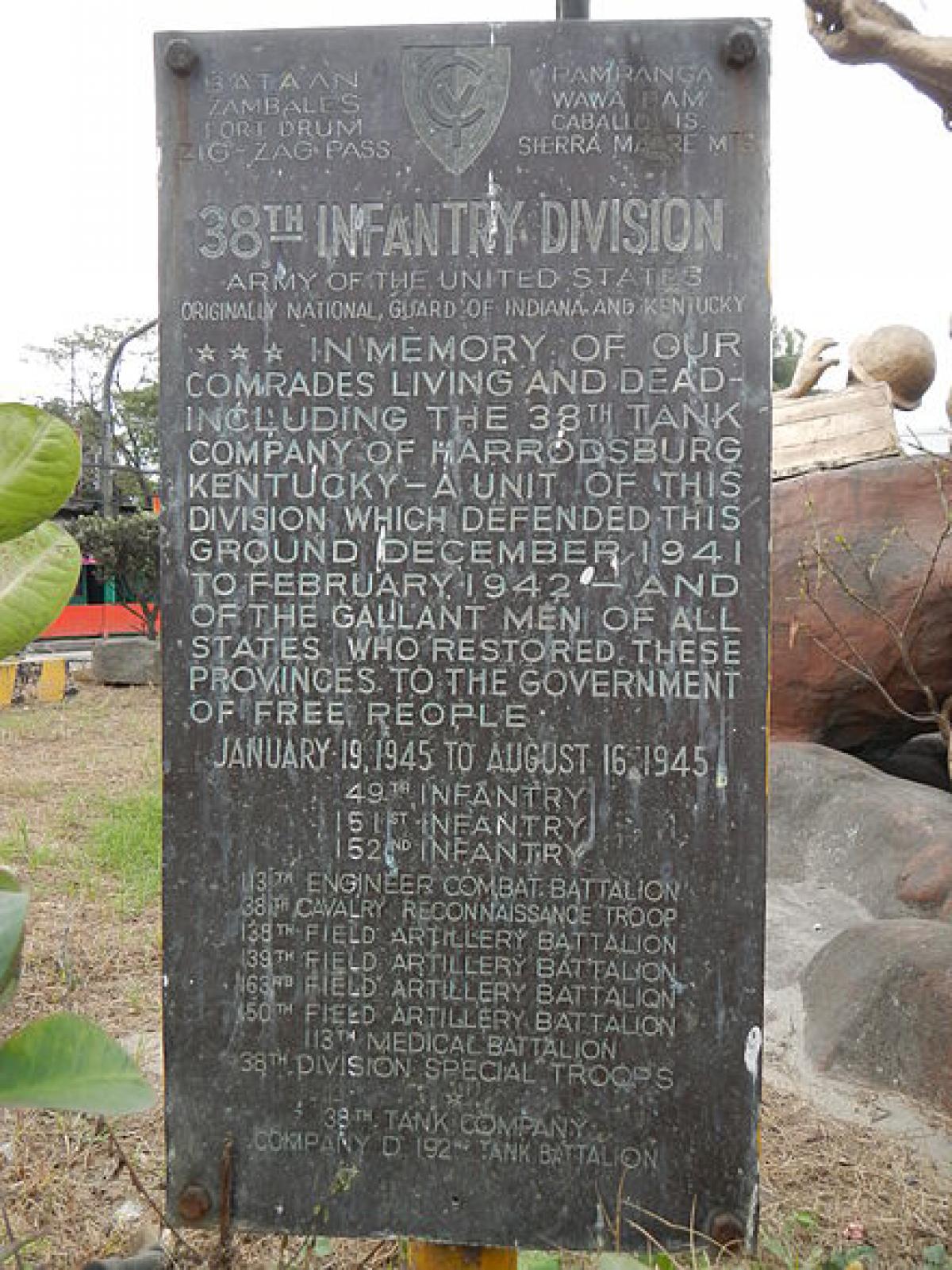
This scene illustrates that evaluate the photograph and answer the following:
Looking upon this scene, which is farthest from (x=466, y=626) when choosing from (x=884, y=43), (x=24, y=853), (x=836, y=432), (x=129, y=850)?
(x=884, y=43)

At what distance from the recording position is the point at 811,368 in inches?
259

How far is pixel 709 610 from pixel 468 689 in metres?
0.38

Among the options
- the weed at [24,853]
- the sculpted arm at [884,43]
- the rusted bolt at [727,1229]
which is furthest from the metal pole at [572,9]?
the sculpted arm at [884,43]

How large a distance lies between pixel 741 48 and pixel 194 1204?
Result: 6.46 ft

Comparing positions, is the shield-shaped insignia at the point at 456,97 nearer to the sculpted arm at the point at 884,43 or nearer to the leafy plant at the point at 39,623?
the leafy plant at the point at 39,623

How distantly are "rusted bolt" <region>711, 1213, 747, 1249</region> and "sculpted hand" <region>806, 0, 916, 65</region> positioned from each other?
5381 millimetres

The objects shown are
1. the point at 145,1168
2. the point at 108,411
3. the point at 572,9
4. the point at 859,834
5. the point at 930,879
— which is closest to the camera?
the point at 572,9

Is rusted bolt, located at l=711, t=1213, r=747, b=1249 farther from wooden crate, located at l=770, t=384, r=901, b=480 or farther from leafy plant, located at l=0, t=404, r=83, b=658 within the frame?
wooden crate, located at l=770, t=384, r=901, b=480

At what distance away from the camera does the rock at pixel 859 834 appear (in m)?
3.88

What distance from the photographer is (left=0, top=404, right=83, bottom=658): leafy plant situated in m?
1.24

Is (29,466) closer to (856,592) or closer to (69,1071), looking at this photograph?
(69,1071)

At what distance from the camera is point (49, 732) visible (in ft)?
30.3

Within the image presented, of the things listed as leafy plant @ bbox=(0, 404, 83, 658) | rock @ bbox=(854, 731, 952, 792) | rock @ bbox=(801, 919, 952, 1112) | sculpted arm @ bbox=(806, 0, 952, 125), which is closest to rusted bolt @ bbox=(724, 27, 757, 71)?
leafy plant @ bbox=(0, 404, 83, 658)

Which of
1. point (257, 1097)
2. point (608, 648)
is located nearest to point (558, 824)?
point (608, 648)
